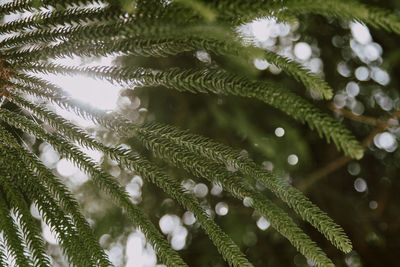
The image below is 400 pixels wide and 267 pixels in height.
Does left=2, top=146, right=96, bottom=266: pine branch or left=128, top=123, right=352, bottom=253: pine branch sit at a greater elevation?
left=128, top=123, right=352, bottom=253: pine branch

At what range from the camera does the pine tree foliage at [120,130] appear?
2.22 feet

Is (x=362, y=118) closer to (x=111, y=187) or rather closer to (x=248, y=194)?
(x=248, y=194)

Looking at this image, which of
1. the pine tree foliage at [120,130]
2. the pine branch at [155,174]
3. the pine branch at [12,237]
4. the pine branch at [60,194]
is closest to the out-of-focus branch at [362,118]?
the pine tree foliage at [120,130]

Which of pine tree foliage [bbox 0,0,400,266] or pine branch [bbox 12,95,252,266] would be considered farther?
pine branch [bbox 12,95,252,266]

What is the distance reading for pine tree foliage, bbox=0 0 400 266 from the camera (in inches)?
26.6

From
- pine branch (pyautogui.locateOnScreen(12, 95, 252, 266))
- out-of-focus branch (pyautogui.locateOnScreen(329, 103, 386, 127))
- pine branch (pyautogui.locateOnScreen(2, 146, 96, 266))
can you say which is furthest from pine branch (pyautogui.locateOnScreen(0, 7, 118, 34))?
out-of-focus branch (pyautogui.locateOnScreen(329, 103, 386, 127))

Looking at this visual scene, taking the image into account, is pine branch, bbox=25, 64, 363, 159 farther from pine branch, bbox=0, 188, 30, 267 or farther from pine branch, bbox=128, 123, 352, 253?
pine branch, bbox=0, 188, 30, 267

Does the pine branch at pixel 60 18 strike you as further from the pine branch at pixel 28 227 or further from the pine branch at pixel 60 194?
the pine branch at pixel 28 227

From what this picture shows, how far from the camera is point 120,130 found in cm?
79

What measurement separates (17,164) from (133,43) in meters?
0.40

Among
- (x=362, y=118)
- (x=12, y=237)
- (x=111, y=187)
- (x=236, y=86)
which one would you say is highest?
(x=236, y=86)

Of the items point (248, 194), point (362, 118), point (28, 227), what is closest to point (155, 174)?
point (248, 194)

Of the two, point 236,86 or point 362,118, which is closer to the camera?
point 236,86

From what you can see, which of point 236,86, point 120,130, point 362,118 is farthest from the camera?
point 362,118
